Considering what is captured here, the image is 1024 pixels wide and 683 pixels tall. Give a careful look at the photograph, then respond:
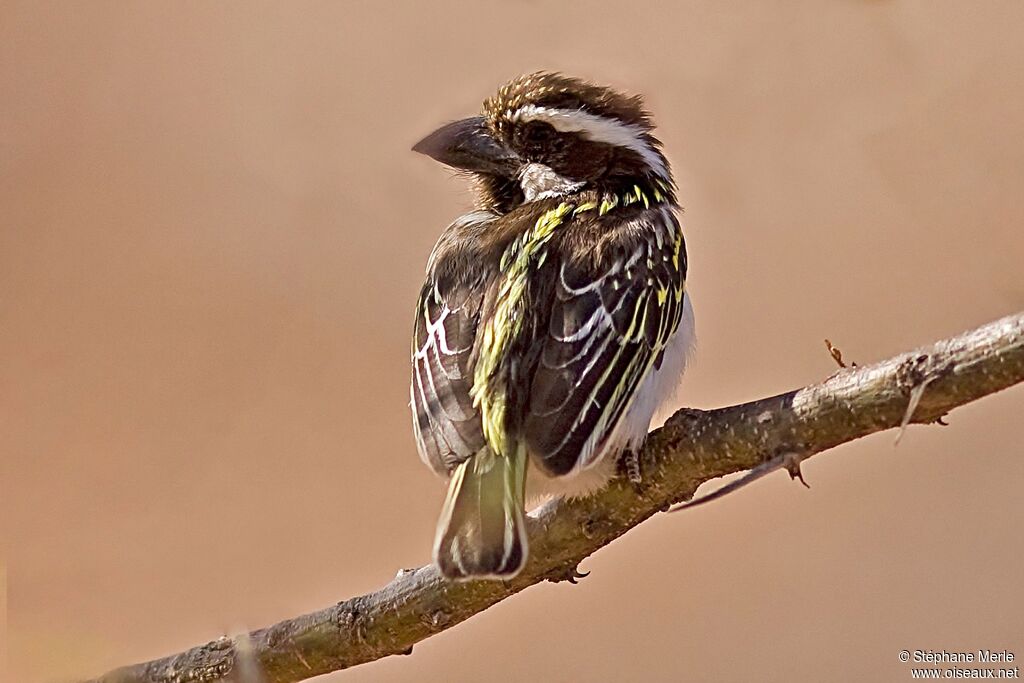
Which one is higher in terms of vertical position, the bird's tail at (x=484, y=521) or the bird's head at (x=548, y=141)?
the bird's head at (x=548, y=141)

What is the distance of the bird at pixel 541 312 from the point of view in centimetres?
199

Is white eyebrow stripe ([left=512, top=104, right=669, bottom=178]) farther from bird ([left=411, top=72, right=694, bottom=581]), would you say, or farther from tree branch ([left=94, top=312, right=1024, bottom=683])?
tree branch ([left=94, top=312, right=1024, bottom=683])

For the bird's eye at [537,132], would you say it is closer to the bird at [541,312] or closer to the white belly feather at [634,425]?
the bird at [541,312]

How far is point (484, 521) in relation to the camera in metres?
1.90

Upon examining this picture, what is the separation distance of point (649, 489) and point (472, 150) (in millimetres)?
983

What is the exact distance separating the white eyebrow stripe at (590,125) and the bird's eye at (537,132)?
0.01 m

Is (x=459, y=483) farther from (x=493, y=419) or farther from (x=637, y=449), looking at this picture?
(x=637, y=449)

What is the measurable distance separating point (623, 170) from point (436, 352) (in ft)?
2.10

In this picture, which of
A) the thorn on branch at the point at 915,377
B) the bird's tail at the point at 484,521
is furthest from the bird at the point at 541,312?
the thorn on branch at the point at 915,377

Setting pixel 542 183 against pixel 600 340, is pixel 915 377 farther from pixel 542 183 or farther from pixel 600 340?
pixel 542 183

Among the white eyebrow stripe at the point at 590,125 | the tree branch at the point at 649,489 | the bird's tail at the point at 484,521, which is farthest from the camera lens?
the white eyebrow stripe at the point at 590,125

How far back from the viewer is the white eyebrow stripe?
2.58 metres

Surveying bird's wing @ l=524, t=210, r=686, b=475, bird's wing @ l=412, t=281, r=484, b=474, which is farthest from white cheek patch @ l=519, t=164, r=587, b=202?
bird's wing @ l=412, t=281, r=484, b=474

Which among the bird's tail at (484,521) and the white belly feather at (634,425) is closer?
the bird's tail at (484,521)
